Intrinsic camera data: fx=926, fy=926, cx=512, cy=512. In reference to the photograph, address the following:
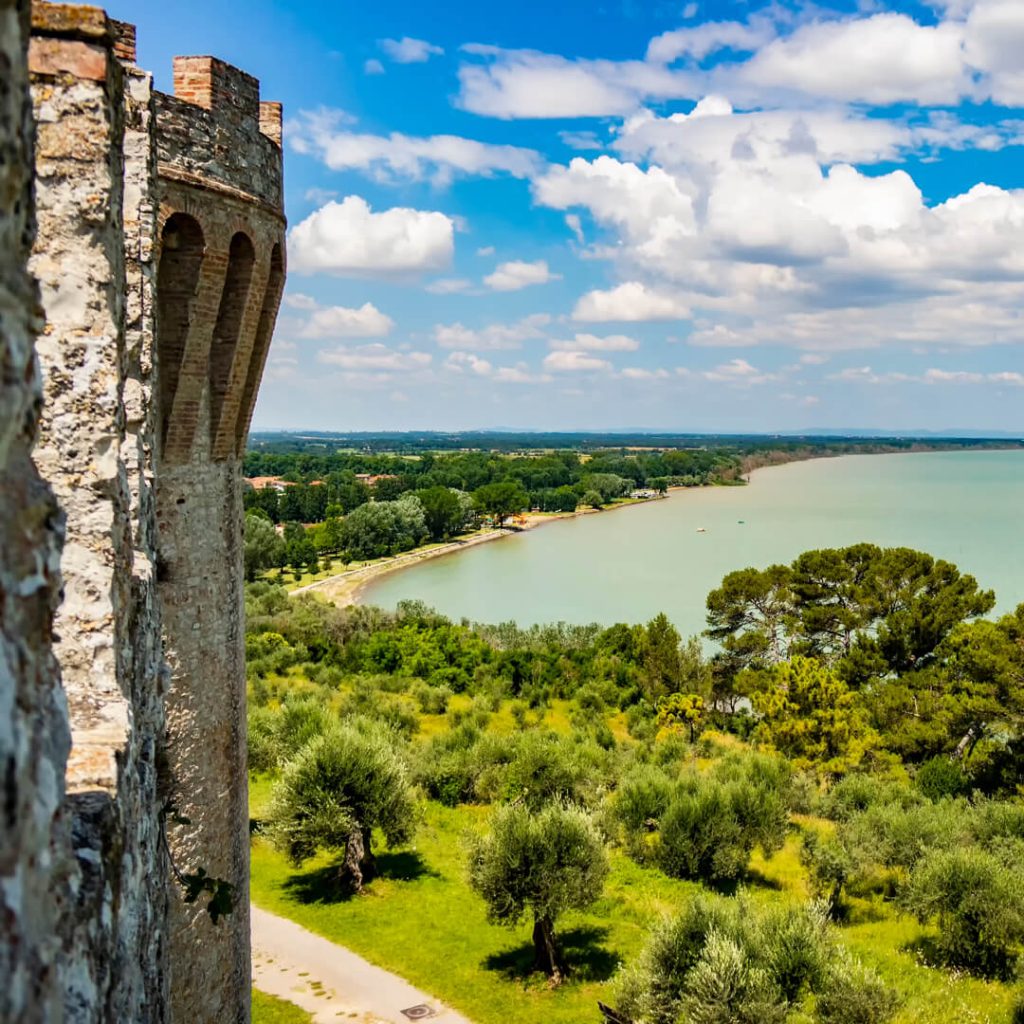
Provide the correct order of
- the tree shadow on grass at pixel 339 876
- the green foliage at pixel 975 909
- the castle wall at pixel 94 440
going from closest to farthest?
1. the castle wall at pixel 94 440
2. the green foliage at pixel 975 909
3. the tree shadow on grass at pixel 339 876

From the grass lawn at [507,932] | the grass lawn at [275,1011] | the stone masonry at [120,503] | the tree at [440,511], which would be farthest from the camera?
the tree at [440,511]

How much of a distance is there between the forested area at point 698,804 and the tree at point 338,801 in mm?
54

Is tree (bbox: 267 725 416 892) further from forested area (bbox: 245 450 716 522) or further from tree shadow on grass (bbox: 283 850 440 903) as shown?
forested area (bbox: 245 450 716 522)

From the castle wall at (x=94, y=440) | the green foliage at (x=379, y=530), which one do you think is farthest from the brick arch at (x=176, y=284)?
the green foliage at (x=379, y=530)

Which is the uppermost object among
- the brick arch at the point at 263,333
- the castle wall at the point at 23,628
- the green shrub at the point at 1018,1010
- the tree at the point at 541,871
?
the brick arch at the point at 263,333

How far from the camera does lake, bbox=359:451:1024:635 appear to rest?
186 ft

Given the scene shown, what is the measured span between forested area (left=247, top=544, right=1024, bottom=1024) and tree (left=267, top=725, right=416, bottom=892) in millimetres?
54

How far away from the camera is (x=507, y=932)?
17672 mm

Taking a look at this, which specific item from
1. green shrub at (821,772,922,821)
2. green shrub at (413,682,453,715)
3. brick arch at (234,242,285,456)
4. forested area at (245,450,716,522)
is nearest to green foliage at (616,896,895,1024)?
brick arch at (234,242,285,456)

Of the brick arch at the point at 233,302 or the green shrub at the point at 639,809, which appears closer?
the brick arch at the point at 233,302

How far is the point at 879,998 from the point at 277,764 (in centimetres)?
1646

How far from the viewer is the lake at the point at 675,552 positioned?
56.7 m

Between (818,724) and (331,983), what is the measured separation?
606 inches

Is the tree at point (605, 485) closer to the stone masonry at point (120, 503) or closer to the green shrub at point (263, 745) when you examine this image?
the green shrub at point (263, 745)
